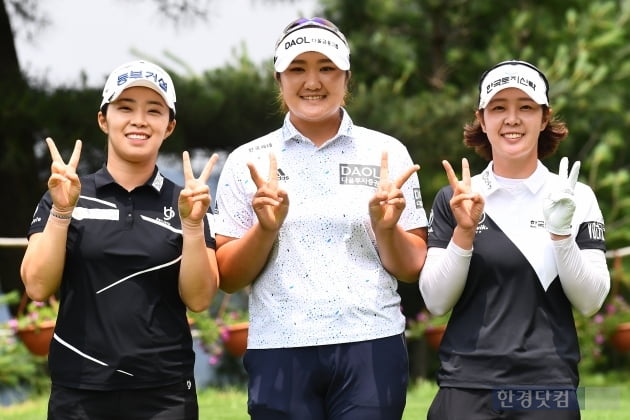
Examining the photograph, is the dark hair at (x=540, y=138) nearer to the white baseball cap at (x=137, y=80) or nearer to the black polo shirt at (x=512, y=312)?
the black polo shirt at (x=512, y=312)

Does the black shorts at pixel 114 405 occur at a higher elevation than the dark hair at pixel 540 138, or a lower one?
lower

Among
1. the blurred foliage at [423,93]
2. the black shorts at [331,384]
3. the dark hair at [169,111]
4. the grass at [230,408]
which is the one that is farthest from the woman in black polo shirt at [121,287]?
the blurred foliage at [423,93]

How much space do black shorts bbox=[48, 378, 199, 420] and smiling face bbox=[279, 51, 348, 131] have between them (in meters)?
0.94

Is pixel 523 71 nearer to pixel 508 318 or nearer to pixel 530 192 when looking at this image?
pixel 530 192

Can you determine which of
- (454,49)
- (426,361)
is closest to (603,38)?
(454,49)

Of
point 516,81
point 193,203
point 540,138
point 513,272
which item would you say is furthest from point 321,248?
point 540,138

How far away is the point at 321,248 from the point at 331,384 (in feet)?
1.33

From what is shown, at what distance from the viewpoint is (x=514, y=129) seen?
339 cm

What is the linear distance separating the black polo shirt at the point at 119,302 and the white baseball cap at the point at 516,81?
1.06m

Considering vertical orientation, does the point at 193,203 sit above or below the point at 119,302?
above

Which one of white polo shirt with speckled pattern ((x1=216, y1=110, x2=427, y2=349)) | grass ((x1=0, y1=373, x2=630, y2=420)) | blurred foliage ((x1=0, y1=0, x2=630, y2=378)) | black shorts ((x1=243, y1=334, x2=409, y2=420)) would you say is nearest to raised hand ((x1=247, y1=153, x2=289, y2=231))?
white polo shirt with speckled pattern ((x1=216, y1=110, x2=427, y2=349))

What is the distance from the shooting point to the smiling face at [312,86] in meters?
3.34

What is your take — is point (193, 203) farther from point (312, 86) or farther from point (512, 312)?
point (512, 312)

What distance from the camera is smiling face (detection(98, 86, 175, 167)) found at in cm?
339
